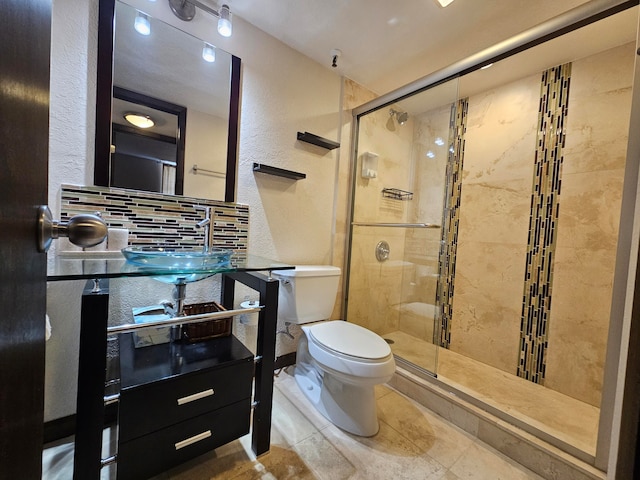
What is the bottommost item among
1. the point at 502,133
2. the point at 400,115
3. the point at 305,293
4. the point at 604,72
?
the point at 305,293

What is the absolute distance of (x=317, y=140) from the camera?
1860mm

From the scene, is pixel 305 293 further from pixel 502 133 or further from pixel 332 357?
pixel 502 133

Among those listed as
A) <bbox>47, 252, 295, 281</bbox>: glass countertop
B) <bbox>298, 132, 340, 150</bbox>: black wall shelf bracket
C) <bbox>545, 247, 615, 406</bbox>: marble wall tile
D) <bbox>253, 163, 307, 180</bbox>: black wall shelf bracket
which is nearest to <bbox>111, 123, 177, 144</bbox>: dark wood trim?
<bbox>253, 163, 307, 180</bbox>: black wall shelf bracket

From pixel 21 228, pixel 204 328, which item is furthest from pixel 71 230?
pixel 204 328

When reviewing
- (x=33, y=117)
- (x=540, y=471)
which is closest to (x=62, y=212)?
(x=33, y=117)

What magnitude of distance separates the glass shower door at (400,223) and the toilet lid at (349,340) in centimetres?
61

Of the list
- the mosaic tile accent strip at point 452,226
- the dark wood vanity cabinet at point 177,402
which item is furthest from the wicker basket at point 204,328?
the mosaic tile accent strip at point 452,226

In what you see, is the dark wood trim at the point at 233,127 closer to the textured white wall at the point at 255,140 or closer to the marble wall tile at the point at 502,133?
the textured white wall at the point at 255,140

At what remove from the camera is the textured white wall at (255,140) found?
3.71ft

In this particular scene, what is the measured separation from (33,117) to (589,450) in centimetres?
200

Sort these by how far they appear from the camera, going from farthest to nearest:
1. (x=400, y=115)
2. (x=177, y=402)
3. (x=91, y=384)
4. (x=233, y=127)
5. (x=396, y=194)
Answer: (x=396, y=194)
(x=400, y=115)
(x=233, y=127)
(x=177, y=402)
(x=91, y=384)

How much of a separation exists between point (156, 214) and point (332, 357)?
113 cm

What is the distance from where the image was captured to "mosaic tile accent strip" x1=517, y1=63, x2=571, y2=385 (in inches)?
70.1

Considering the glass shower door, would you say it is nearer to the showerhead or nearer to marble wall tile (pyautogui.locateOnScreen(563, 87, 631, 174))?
the showerhead
